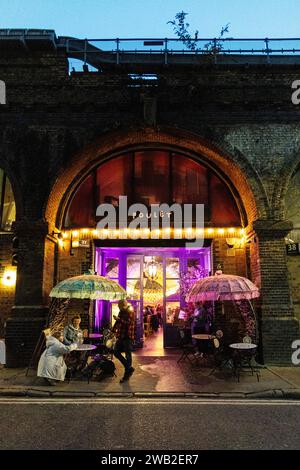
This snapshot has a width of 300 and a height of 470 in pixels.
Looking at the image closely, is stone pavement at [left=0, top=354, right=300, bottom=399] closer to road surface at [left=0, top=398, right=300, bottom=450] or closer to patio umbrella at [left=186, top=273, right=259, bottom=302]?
road surface at [left=0, top=398, right=300, bottom=450]

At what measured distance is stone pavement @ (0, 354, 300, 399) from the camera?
7.17 metres

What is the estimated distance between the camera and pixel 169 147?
495 inches

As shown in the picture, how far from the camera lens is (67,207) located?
12.3 metres

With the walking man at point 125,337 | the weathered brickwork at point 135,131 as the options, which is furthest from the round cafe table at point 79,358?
the weathered brickwork at point 135,131

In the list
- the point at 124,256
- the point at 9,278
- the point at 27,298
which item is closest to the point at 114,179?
the point at 124,256

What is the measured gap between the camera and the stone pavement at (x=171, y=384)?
7.17 metres

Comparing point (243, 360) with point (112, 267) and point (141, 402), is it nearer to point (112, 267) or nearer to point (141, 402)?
point (141, 402)

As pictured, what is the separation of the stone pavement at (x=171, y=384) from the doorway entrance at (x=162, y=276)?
9.54 ft

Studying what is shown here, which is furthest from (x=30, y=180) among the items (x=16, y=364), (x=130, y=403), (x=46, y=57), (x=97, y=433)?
(x=97, y=433)

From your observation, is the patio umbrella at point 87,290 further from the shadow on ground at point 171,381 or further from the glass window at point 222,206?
the glass window at point 222,206

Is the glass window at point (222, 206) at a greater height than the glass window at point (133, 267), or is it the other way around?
the glass window at point (222, 206)

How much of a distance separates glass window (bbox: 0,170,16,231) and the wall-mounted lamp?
149 centimetres
